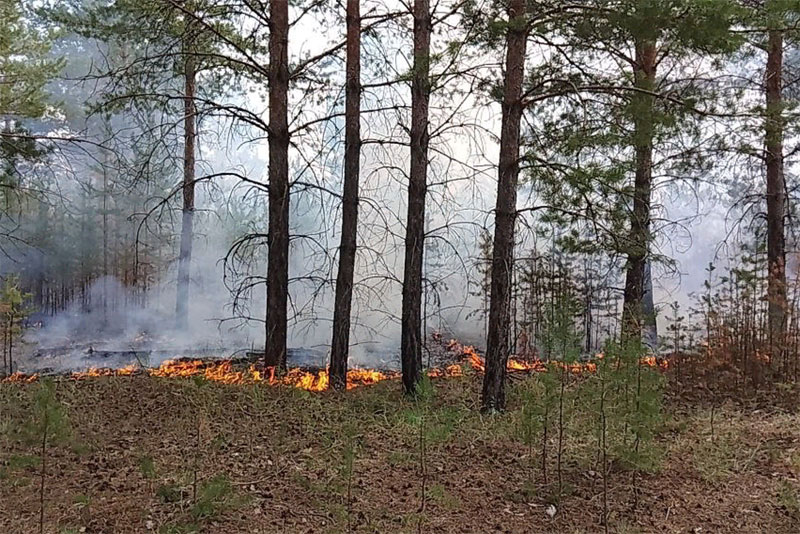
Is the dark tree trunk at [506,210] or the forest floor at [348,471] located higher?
the dark tree trunk at [506,210]

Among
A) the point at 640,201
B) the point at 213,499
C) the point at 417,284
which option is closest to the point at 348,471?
the point at 213,499

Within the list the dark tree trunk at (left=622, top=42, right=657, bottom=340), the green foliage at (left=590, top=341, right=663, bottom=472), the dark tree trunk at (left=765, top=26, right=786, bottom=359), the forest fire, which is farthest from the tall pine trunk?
the dark tree trunk at (left=765, top=26, right=786, bottom=359)

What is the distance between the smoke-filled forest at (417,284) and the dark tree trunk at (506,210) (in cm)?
3

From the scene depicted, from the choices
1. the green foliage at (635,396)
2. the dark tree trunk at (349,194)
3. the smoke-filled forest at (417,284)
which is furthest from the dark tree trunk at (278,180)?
the green foliage at (635,396)

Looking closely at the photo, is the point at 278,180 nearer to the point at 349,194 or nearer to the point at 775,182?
the point at 349,194

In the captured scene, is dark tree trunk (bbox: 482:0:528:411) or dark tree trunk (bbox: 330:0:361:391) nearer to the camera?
dark tree trunk (bbox: 482:0:528:411)

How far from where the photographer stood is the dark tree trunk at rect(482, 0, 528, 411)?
497 cm

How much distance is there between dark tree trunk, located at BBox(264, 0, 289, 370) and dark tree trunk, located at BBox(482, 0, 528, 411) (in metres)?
2.58

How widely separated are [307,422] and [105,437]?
156cm

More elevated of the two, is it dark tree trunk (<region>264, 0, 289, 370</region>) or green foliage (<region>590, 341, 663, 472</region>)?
dark tree trunk (<region>264, 0, 289, 370</region>)

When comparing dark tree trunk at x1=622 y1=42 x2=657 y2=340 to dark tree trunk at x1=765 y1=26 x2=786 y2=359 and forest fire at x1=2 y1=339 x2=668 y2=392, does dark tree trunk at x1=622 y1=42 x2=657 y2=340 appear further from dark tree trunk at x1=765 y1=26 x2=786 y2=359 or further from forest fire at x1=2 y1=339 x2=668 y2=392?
dark tree trunk at x1=765 y1=26 x2=786 y2=359

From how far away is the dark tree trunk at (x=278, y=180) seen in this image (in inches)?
244

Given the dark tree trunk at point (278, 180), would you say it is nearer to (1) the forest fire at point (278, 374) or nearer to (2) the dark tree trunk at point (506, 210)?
(1) the forest fire at point (278, 374)

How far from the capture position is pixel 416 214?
19.1 feet
